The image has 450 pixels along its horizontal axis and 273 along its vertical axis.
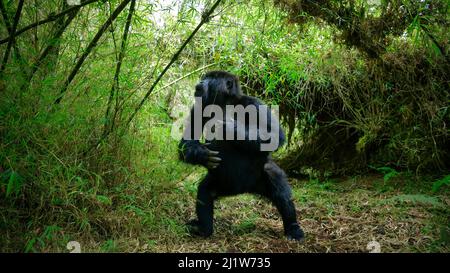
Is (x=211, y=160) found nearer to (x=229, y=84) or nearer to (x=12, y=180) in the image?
(x=229, y=84)

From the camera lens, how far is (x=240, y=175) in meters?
3.11

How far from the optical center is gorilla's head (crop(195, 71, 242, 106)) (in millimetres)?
3180

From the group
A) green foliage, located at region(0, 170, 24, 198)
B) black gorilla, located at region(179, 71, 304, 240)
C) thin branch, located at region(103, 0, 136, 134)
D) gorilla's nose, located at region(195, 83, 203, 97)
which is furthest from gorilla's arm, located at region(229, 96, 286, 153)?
green foliage, located at region(0, 170, 24, 198)

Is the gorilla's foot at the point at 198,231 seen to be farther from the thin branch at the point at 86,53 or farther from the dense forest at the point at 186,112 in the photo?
the thin branch at the point at 86,53

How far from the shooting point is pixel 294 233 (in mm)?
2996

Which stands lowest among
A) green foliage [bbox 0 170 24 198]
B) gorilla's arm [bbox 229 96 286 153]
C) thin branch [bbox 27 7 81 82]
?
green foliage [bbox 0 170 24 198]

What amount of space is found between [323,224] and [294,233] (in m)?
0.41

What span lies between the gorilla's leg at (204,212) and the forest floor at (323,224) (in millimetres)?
79

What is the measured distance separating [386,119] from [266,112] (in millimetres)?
1604

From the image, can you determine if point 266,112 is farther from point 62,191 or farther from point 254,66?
point 62,191

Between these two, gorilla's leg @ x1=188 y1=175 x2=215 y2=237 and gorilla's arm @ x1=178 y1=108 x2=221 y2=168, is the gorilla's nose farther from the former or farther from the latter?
gorilla's leg @ x1=188 y1=175 x2=215 y2=237

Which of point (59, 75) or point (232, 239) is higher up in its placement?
point (59, 75)

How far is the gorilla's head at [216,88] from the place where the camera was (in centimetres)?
318
